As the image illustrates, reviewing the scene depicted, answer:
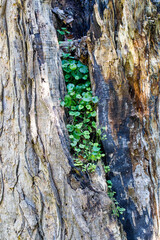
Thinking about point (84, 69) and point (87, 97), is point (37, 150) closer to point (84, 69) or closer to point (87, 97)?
point (87, 97)

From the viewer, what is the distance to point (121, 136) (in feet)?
8.40

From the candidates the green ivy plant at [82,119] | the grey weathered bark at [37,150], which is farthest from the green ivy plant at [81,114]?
the grey weathered bark at [37,150]

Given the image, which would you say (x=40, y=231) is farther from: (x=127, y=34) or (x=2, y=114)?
(x=127, y=34)

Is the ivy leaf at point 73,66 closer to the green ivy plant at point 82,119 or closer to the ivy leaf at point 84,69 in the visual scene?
the green ivy plant at point 82,119

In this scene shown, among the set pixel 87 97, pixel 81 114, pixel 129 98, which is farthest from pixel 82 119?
pixel 129 98

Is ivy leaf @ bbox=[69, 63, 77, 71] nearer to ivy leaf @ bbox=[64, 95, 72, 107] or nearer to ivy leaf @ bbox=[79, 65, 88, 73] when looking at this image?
ivy leaf @ bbox=[79, 65, 88, 73]

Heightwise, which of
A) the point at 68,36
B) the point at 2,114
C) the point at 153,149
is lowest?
the point at 153,149

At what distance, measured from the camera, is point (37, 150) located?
2373 millimetres

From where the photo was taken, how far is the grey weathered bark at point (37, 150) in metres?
2.26

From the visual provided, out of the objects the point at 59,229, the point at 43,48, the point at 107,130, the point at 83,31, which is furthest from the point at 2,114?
the point at 83,31

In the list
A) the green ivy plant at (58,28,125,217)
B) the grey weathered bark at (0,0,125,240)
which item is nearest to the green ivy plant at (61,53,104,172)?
the green ivy plant at (58,28,125,217)

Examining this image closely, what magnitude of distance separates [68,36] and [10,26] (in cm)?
82

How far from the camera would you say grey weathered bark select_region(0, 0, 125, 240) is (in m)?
2.26

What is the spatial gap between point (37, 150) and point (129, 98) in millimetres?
1230
